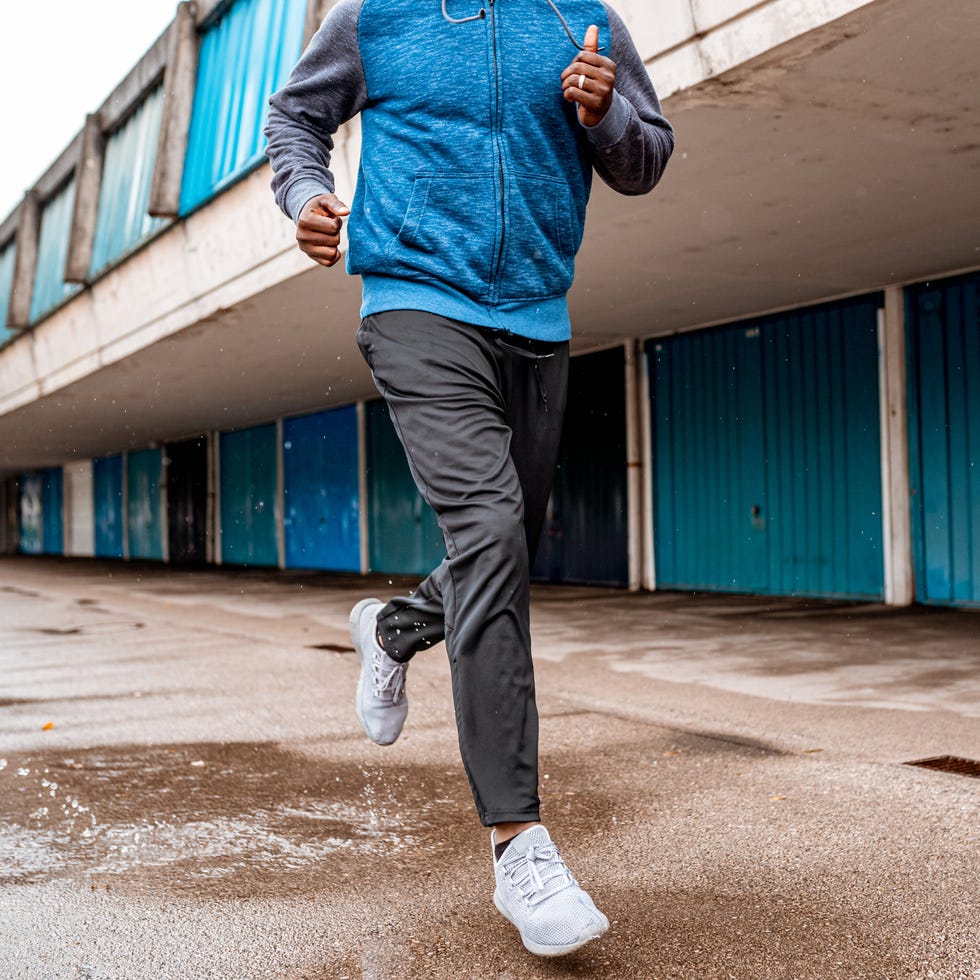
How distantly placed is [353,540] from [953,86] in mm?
13778

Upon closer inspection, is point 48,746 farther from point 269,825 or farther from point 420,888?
point 420,888

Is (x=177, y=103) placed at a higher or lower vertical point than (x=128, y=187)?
higher

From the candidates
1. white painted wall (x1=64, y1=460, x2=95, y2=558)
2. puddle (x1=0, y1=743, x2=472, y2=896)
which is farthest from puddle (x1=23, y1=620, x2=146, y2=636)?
white painted wall (x1=64, y1=460, x2=95, y2=558)

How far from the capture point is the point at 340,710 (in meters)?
4.76

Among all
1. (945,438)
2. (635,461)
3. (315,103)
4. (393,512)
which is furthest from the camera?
(393,512)

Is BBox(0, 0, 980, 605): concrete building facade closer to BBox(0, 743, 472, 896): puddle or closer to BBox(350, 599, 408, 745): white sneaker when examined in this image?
BBox(350, 599, 408, 745): white sneaker

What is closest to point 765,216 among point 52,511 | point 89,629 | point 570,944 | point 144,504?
point 89,629

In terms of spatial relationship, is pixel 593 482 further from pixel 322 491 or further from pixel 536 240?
pixel 536 240

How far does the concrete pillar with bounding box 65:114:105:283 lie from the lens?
14.0 meters

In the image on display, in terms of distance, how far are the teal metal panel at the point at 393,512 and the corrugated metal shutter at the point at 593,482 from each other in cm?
265

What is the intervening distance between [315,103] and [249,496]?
19.5 meters

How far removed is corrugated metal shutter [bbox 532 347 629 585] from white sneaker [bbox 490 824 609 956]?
34.2 ft

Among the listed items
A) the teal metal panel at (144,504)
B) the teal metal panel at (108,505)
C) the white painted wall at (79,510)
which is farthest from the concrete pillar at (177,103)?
the white painted wall at (79,510)

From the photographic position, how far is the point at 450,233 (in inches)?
83.7
